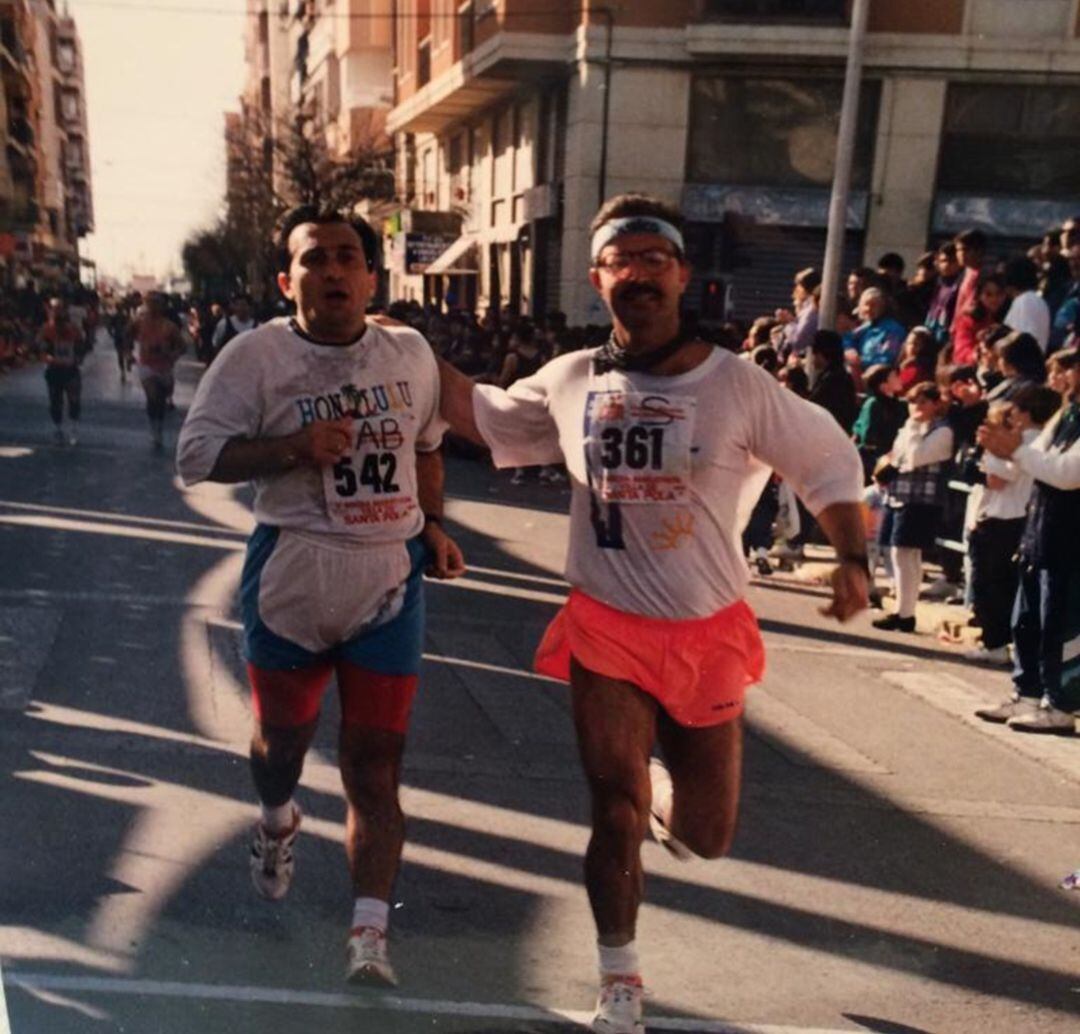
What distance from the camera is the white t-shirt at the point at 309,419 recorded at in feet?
11.3

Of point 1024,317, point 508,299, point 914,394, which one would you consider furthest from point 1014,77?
point 914,394

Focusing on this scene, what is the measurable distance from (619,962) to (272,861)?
3.65 ft

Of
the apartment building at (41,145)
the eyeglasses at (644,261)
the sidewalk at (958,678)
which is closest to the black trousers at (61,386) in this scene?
the sidewalk at (958,678)

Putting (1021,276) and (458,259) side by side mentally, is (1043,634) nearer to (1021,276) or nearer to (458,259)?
(1021,276)

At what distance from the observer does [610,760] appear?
10.8ft

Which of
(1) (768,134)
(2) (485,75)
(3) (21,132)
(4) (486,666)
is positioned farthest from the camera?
(3) (21,132)

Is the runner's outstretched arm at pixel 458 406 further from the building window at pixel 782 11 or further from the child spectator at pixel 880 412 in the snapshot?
the building window at pixel 782 11

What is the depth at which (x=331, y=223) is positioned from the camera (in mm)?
3504

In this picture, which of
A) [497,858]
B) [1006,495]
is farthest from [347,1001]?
[1006,495]

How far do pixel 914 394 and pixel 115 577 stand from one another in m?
5.28

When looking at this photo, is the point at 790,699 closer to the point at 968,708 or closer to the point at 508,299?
the point at 968,708

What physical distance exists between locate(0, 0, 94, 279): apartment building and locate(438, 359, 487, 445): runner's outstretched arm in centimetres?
3054

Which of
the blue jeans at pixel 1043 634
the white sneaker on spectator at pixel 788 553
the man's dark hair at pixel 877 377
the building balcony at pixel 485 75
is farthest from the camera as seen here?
the building balcony at pixel 485 75

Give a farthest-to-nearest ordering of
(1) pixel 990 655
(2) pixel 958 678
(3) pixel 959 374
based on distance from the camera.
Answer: (3) pixel 959 374 < (1) pixel 990 655 < (2) pixel 958 678
